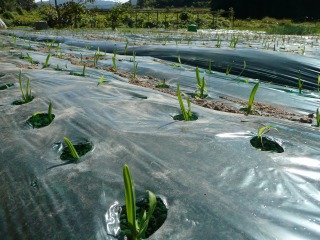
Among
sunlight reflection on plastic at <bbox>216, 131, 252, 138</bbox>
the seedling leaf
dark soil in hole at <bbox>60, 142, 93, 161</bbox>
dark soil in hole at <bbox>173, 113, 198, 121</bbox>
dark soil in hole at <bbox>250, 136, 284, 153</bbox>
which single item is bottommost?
dark soil in hole at <bbox>60, 142, 93, 161</bbox>

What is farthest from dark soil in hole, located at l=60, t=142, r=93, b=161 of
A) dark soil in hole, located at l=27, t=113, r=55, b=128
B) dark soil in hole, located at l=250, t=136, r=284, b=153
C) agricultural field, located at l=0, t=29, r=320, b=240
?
dark soil in hole, located at l=250, t=136, r=284, b=153

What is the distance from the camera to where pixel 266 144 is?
4.00 ft

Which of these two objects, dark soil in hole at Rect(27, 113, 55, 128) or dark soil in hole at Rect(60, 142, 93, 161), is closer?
dark soil in hole at Rect(60, 142, 93, 161)

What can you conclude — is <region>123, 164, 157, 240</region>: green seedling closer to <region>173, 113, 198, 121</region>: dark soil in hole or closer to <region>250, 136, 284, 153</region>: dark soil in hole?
<region>250, 136, 284, 153</region>: dark soil in hole

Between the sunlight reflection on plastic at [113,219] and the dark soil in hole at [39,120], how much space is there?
76 centimetres

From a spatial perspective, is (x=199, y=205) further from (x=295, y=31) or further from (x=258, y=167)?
(x=295, y=31)

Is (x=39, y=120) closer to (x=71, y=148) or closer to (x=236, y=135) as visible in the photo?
(x=71, y=148)

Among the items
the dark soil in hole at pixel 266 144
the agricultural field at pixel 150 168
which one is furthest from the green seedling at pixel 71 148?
the dark soil in hole at pixel 266 144

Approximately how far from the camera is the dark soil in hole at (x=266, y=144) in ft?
3.86

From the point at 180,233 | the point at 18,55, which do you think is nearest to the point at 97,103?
the point at 180,233

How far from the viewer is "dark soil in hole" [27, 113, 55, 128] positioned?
4.90ft

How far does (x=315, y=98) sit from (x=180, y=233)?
2120 millimetres

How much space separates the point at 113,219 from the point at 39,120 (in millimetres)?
909

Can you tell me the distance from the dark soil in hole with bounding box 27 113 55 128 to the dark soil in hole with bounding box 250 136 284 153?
904 millimetres
